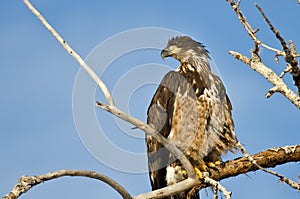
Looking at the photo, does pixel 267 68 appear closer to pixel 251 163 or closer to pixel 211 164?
pixel 251 163

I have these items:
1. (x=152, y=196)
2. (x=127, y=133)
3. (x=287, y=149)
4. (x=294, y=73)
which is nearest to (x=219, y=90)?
(x=287, y=149)

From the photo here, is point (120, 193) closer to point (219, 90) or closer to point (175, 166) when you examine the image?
point (175, 166)

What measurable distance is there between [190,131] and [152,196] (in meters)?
2.17

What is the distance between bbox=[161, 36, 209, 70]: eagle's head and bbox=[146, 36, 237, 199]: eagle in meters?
0.26

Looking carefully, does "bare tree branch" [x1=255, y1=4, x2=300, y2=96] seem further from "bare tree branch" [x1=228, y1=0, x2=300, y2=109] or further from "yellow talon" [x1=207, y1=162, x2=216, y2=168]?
"yellow talon" [x1=207, y1=162, x2=216, y2=168]

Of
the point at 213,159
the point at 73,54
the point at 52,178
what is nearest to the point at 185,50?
the point at 213,159

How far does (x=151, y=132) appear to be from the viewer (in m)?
4.78

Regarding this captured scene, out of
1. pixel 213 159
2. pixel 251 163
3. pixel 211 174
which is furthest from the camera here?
→ pixel 213 159

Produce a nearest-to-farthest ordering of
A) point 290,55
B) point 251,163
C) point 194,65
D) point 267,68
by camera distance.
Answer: point 290,55, point 267,68, point 251,163, point 194,65

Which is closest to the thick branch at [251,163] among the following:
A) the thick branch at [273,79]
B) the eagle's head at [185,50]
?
the thick branch at [273,79]

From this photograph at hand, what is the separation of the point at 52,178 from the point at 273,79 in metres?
1.87

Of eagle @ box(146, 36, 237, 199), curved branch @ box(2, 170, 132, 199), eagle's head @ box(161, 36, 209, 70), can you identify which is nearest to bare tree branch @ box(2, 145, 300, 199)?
curved branch @ box(2, 170, 132, 199)

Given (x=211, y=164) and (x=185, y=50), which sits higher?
(x=185, y=50)

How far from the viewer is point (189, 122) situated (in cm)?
751
